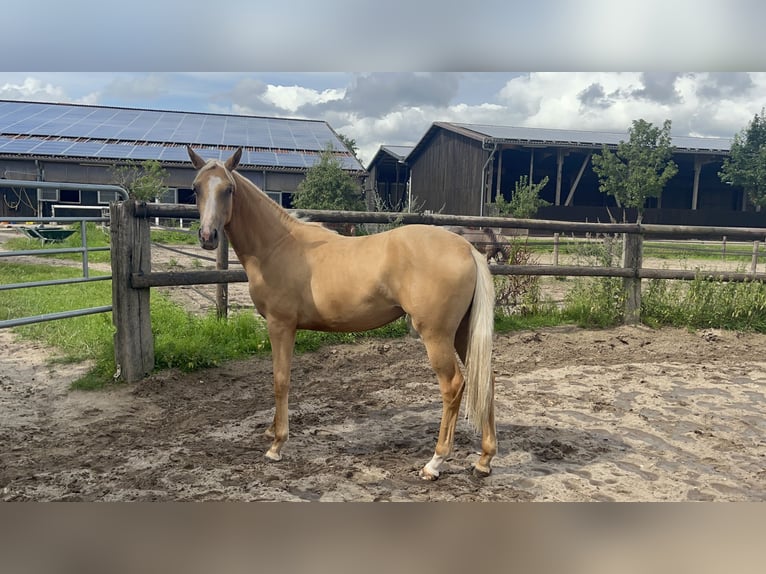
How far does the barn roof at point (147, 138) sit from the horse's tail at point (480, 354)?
31.2 ft

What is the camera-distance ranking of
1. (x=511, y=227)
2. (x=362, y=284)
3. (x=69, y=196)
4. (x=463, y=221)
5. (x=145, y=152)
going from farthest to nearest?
(x=69, y=196) < (x=145, y=152) < (x=511, y=227) < (x=463, y=221) < (x=362, y=284)

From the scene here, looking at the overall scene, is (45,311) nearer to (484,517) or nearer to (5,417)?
(5,417)

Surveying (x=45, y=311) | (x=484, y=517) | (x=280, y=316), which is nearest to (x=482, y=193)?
(x=45, y=311)

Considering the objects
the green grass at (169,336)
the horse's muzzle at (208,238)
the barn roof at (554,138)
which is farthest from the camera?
the barn roof at (554,138)

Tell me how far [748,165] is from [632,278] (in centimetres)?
1532

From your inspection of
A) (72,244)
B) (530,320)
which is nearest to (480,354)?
(530,320)

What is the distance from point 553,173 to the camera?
781 inches

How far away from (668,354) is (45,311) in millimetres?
6485

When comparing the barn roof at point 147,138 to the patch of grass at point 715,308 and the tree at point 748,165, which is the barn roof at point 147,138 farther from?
the tree at point 748,165

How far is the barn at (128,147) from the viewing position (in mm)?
12430

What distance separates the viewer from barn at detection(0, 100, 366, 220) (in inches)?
489

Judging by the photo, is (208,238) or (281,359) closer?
(208,238)

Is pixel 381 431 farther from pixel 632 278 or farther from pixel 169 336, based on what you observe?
pixel 632 278

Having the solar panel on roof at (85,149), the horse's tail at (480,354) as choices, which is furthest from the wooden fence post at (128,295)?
the solar panel on roof at (85,149)
